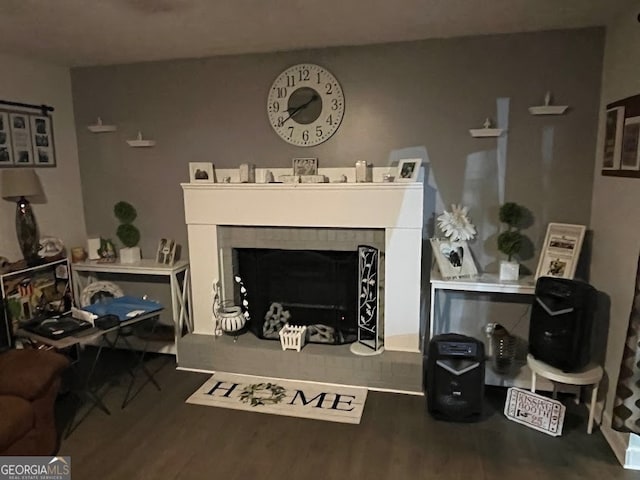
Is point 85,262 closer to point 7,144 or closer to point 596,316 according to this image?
point 7,144

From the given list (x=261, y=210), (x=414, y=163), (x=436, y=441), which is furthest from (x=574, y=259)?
(x=261, y=210)

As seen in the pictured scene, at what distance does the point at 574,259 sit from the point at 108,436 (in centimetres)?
296

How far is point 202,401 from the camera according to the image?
10.1 feet

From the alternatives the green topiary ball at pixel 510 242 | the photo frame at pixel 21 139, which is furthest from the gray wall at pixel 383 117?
the photo frame at pixel 21 139

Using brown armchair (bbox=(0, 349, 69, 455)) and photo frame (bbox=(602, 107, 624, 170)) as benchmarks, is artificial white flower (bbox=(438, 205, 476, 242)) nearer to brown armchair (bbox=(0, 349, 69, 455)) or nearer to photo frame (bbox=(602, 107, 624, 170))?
photo frame (bbox=(602, 107, 624, 170))

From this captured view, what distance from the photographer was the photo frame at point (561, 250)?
2.86m

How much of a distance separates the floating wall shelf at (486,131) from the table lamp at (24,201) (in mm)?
3021

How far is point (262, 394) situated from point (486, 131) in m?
2.26

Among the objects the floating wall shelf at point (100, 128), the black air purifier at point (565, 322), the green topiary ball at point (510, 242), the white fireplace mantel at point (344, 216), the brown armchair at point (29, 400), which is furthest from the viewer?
the floating wall shelf at point (100, 128)

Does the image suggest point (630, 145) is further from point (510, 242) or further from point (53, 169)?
point (53, 169)

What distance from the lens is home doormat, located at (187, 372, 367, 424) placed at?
2918 millimetres

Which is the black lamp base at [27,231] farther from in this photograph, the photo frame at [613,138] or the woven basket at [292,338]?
the photo frame at [613,138]

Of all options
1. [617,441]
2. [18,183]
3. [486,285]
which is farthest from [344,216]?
[18,183]

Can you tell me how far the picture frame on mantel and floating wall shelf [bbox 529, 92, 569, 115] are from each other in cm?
25
